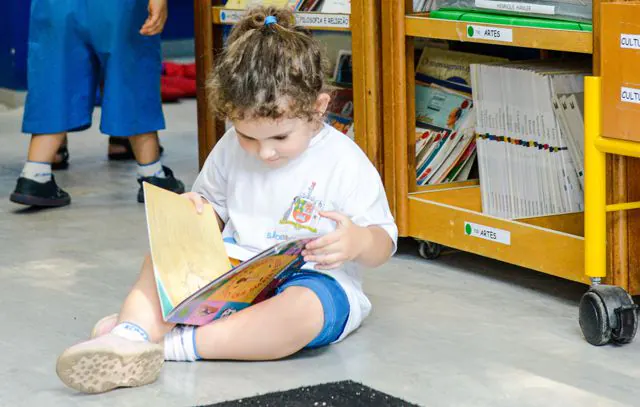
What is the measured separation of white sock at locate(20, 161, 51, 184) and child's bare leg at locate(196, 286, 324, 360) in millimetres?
1340

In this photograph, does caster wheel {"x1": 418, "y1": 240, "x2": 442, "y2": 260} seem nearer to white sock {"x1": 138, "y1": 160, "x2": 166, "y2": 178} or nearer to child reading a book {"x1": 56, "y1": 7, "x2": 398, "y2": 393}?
child reading a book {"x1": 56, "y1": 7, "x2": 398, "y2": 393}

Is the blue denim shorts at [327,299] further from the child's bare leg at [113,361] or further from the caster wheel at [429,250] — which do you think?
the caster wheel at [429,250]

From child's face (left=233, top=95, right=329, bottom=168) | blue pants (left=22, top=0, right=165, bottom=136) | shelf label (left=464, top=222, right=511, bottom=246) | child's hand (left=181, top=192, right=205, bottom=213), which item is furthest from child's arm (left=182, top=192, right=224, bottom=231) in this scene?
blue pants (left=22, top=0, right=165, bottom=136)

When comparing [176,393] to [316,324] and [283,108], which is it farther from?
[283,108]

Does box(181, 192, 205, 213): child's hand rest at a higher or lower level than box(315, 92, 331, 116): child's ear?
lower

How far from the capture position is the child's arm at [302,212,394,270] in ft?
5.42

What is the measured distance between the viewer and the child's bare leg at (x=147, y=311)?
1696 mm

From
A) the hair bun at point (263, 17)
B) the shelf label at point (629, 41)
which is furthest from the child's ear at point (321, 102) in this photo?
the shelf label at point (629, 41)

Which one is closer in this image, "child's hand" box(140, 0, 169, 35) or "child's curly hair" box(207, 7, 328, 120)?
"child's curly hair" box(207, 7, 328, 120)

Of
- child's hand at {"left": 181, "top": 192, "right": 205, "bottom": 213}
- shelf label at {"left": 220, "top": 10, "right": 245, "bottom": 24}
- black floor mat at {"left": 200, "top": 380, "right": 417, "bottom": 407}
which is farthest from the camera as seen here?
shelf label at {"left": 220, "top": 10, "right": 245, "bottom": 24}

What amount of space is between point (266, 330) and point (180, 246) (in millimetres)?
188

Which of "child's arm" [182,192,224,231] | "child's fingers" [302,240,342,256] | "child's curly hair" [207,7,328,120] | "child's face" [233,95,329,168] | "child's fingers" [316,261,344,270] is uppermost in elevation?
"child's curly hair" [207,7,328,120]

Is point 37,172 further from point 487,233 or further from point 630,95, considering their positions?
point 630,95

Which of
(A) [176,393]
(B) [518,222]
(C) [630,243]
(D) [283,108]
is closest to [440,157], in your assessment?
(B) [518,222]
